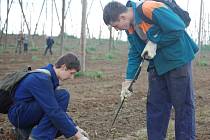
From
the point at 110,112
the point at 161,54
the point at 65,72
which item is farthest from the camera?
the point at 110,112

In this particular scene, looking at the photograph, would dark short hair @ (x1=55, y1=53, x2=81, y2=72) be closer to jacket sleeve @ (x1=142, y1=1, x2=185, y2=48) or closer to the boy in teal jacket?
the boy in teal jacket

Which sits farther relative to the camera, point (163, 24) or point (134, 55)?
point (134, 55)

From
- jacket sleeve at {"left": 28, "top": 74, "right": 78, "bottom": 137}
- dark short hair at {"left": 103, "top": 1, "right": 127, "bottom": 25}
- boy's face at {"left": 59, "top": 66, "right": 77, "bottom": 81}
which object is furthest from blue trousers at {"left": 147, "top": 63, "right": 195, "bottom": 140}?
jacket sleeve at {"left": 28, "top": 74, "right": 78, "bottom": 137}

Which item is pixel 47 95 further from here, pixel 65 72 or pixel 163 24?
pixel 163 24

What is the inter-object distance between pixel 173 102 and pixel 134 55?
0.61 m

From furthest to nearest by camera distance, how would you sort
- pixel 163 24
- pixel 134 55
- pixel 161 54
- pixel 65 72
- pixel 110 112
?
pixel 110 112 → pixel 134 55 → pixel 161 54 → pixel 65 72 → pixel 163 24

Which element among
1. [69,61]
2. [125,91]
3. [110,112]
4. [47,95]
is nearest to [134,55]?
[125,91]

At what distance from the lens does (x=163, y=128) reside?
13.2 ft

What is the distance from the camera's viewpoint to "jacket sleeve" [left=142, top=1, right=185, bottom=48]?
11.4 ft

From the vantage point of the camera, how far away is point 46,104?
11.5 ft

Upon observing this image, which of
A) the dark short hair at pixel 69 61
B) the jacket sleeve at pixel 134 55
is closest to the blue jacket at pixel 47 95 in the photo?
the dark short hair at pixel 69 61

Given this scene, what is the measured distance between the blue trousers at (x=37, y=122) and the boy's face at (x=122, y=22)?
787mm

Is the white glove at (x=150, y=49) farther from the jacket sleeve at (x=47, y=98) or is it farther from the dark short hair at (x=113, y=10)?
the jacket sleeve at (x=47, y=98)

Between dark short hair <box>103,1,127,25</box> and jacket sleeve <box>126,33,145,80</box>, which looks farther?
jacket sleeve <box>126,33,145,80</box>
